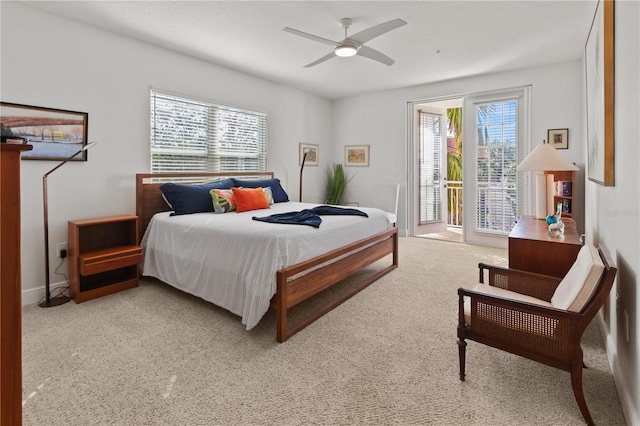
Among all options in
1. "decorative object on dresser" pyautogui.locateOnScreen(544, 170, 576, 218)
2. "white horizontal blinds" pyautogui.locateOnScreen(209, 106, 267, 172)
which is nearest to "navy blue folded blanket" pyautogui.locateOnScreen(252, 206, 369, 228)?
"white horizontal blinds" pyautogui.locateOnScreen(209, 106, 267, 172)

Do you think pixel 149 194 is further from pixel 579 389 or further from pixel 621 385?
pixel 621 385

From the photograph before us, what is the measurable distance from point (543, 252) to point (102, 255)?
12.3ft

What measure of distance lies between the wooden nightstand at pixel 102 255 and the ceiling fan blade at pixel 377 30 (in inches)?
114

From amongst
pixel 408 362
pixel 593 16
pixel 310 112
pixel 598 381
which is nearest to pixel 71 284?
pixel 408 362

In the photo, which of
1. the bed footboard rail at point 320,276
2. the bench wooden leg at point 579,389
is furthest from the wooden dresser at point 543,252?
the bed footboard rail at point 320,276

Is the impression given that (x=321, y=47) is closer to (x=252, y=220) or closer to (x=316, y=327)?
(x=252, y=220)

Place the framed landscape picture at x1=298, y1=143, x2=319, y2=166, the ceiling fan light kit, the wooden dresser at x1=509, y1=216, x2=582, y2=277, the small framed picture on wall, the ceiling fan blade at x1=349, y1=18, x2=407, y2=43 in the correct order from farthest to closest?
the framed landscape picture at x1=298, y1=143, x2=319, y2=166 < the small framed picture on wall < the ceiling fan light kit < the ceiling fan blade at x1=349, y1=18, x2=407, y2=43 < the wooden dresser at x1=509, y1=216, x2=582, y2=277

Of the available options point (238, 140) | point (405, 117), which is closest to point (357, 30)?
point (238, 140)

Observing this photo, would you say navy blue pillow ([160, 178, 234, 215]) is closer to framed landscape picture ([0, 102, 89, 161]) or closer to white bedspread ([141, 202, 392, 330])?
white bedspread ([141, 202, 392, 330])

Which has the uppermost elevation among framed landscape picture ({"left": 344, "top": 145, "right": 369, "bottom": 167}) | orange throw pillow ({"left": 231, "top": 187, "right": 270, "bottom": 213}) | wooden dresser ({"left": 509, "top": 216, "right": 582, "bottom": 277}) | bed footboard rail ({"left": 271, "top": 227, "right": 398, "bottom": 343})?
framed landscape picture ({"left": 344, "top": 145, "right": 369, "bottom": 167})

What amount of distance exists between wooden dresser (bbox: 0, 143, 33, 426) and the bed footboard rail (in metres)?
1.50

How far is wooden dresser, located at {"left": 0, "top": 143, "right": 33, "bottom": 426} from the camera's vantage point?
3.10ft

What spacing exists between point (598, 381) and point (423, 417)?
42.8 inches

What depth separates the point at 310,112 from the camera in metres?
6.34
